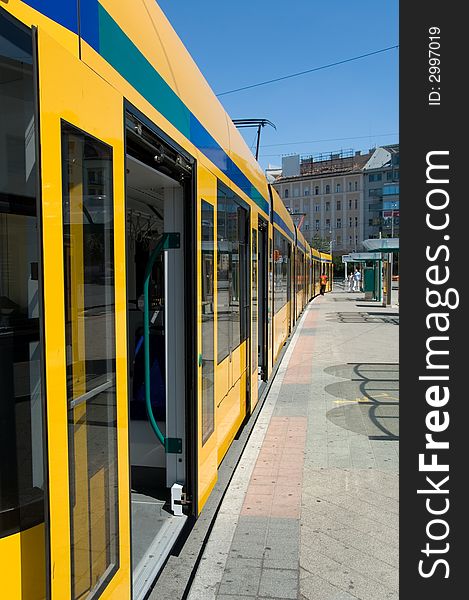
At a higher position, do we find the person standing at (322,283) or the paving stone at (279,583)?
the person standing at (322,283)

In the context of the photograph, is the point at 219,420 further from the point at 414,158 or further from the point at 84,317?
the point at 84,317

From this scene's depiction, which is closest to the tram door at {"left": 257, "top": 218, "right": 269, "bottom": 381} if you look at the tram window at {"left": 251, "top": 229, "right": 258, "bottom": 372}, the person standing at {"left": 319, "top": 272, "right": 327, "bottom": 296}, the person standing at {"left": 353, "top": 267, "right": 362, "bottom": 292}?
the tram window at {"left": 251, "top": 229, "right": 258, "bottom": 372}

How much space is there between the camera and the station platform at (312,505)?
137 inches

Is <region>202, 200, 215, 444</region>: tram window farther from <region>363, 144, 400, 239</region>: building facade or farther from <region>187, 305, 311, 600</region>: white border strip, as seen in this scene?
<region>363, 144, 400, 239</region>: building facade

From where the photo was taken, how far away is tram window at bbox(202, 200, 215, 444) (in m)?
3.89

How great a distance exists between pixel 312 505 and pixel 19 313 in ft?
11.5

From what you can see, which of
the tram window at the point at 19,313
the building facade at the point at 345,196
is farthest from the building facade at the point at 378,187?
the tram window at the point at 19,313

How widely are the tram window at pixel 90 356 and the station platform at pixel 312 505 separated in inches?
60.1

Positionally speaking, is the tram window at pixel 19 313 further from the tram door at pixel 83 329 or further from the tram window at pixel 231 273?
the tram window at pixel 231 273

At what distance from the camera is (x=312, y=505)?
459cm

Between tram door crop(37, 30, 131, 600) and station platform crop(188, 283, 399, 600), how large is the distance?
149 cm

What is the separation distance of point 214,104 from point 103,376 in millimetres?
3091

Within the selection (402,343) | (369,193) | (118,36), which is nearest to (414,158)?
(402,343)

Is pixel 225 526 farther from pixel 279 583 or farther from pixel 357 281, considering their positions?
pixel 357 281
